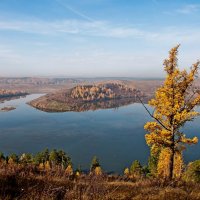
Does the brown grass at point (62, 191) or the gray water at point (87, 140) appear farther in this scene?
the gray water at point (87, 140)

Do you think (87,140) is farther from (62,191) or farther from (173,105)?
(62,191)

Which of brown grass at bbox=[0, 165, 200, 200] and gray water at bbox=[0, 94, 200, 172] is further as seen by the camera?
gray water at bbox=[0, 94, 200, 172]

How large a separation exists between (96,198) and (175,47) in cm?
1816

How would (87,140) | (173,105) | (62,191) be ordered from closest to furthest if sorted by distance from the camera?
(62,191), (173,105), (87,140)

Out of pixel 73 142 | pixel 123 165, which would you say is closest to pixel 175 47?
pixel 123 165

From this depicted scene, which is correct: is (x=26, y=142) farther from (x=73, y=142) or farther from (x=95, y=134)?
(x=95, y=134)

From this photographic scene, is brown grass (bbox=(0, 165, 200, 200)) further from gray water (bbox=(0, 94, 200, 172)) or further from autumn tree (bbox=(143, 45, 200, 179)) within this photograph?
gray water (bbox=(0, 94, 200, 172))

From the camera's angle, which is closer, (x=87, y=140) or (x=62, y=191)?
(x=62, y=191)

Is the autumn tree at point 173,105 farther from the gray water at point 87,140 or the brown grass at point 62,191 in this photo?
the gray water at point 87,140

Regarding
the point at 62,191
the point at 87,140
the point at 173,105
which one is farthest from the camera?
the point at 87,140

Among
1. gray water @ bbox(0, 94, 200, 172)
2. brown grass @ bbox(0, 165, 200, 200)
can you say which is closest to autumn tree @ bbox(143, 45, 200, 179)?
brown grass @ bbox(0, 165, 200, 200)

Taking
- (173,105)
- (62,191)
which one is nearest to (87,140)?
(173,105)

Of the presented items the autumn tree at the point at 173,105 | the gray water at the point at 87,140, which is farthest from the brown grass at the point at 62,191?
the gray water at the point at 87,140

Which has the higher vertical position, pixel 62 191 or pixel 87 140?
pixel 62 191
